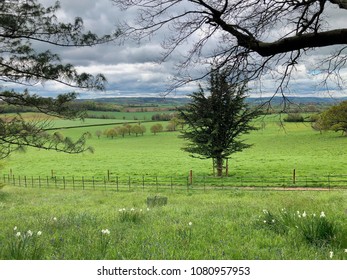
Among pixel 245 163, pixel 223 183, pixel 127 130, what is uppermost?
pixel 127 130

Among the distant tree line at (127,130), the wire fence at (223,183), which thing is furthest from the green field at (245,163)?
the distant tree line at (127,130)

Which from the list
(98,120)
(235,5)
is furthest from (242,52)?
(98,120)

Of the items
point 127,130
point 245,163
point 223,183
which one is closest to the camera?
point 223,183

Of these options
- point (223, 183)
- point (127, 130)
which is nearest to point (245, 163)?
point (223, 183)

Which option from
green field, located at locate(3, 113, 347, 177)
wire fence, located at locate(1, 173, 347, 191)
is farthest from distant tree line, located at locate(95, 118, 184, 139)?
wire fence, located at locate(1, 173, 347, 191)

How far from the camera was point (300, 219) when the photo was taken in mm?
5574

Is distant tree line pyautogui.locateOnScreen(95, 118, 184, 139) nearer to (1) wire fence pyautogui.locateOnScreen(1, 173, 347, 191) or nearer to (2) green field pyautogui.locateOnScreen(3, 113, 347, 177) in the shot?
(2) green field pyautogui.locateOnScreen(3, 113, 347, 177)

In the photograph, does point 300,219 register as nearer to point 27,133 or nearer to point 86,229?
point 86,229

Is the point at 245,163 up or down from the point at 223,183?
down

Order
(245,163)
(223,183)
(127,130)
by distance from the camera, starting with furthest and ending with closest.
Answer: (127,130) → (245,163) → (223,183)

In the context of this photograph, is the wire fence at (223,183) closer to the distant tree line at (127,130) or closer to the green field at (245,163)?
the green field at (245,163)

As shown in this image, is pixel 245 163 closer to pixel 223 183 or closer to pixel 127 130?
pixel 223 183

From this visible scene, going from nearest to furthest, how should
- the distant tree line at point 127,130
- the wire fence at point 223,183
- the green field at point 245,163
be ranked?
the wire fence at point 223,183, the green field at point 245,163, the distant tree line at point 127,130

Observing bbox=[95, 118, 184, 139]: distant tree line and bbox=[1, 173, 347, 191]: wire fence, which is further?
bbox=[95, 118, 184, 139]: distant tree line
